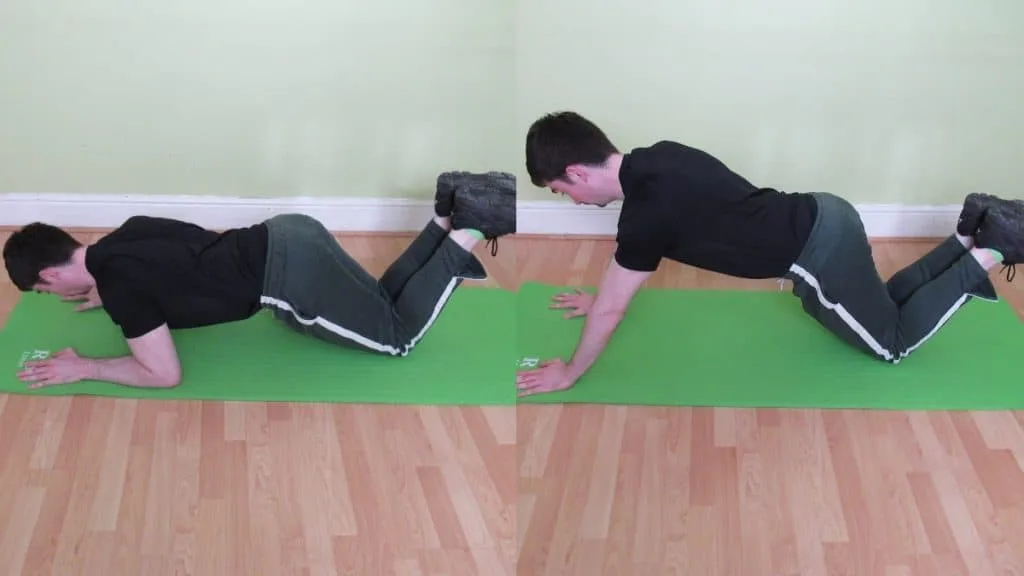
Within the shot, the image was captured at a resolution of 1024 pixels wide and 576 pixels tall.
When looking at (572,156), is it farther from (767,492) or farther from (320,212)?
(320,212)

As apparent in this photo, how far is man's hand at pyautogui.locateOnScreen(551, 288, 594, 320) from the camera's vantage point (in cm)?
263

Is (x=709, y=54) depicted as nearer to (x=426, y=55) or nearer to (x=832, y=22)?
(x=832, y=22)

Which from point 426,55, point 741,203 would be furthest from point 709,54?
point 426,55

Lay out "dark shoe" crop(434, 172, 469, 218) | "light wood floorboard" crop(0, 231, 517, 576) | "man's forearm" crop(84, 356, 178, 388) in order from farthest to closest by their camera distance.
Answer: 1. "dark shoe" crop(434, 172, 469, 218)
2. "man's forearm" crop(84, 356, 178, 388)
3. "light wood floorboard" crop(0, 231, 517, 576)

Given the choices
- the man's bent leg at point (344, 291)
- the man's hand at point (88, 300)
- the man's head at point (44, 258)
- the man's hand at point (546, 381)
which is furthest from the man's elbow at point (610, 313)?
the man's hand at point (88, 300)

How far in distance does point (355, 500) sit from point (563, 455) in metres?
0.49

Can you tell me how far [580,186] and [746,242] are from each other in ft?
1.43

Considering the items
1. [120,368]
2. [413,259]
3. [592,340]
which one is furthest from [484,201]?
[120,368]

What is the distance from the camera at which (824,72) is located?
8.83ft

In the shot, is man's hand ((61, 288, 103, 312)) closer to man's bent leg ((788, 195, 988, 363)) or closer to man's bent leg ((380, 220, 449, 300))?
man's bent leg ((380, 220, 449, 300))

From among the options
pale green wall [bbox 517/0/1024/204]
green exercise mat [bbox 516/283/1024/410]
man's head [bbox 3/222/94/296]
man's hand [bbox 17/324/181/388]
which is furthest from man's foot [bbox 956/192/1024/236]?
man's head [bbox 3/222/94/296]

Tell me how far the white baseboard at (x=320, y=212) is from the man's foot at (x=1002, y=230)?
19.2 inches

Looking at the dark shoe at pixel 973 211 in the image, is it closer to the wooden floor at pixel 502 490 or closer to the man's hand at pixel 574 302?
the wooden floor at pixel 502 490

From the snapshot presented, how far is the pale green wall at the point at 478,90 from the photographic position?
8.58 ft
